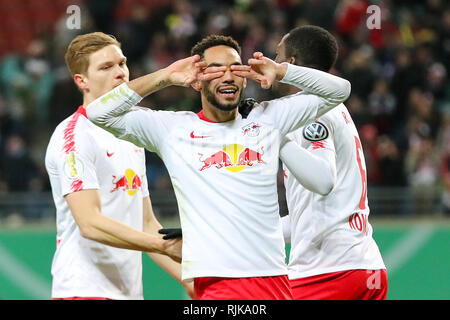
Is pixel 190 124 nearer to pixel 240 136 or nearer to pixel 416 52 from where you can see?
pixel 240 136

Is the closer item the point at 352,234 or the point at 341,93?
the point at 341,93

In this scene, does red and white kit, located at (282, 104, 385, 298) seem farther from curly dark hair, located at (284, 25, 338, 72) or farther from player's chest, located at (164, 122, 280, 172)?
player's chest, located at (164, 122, 280, 172)

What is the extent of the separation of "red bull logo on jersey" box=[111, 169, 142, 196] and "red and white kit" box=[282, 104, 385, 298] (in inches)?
34.7

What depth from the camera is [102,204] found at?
4570 mm

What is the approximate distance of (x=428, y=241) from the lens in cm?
888

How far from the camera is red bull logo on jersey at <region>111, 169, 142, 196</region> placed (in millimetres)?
4613

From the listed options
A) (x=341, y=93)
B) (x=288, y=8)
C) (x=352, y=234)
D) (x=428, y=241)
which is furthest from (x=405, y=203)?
(x=341, y=93)

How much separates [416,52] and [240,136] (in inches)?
348

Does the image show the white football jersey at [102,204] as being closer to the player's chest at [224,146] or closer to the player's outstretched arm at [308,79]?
the player's chest at [224,146]

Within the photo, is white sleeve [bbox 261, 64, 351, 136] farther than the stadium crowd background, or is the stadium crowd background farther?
the stadium crowd background

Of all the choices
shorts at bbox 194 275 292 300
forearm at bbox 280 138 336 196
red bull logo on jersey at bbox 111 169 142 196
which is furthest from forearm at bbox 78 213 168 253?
forearm at bbox 280 138 336 196

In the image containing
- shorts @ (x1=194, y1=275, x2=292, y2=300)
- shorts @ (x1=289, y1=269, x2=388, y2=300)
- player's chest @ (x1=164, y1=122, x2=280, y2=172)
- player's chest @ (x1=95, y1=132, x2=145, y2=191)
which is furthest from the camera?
player's chest @ (x1=95, y1=132, x2=145, y2=191)

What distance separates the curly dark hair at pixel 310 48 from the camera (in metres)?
4.70

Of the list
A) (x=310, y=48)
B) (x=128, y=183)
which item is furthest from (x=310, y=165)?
(x=128, y=183)
